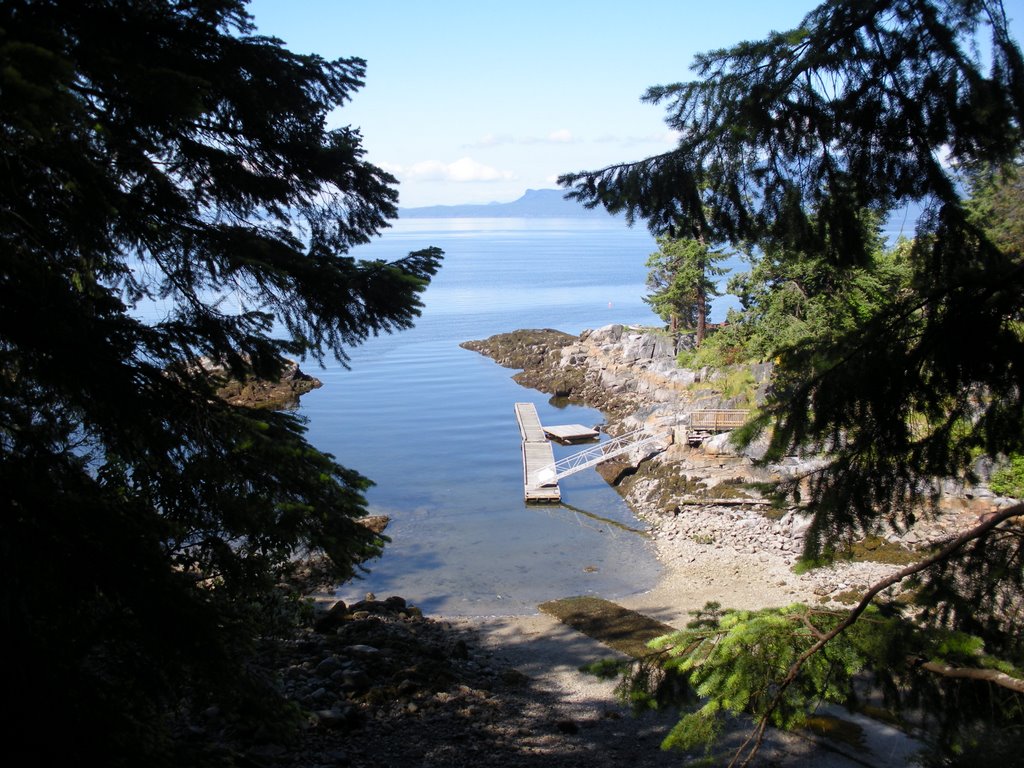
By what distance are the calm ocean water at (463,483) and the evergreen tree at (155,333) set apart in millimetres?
876

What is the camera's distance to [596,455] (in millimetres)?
30578

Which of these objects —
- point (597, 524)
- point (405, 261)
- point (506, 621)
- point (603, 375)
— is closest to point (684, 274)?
point (603, 375)

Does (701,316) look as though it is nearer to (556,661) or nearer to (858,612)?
(556,661)

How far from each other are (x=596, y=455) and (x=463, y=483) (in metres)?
5.73

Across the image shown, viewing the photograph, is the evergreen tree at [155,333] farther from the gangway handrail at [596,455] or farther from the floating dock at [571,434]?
the floating dock at [571,434]

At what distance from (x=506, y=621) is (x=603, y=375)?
27.4 meters

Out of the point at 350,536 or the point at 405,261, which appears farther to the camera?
the point at 405,261

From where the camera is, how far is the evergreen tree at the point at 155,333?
145 inches

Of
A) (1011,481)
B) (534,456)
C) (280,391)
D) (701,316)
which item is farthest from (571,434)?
(1011,481)

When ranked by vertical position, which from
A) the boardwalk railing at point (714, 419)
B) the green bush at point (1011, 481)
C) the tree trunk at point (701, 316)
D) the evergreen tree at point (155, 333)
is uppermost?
the tree trunk at point (701, 316)

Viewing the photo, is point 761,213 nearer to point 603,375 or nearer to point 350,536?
point 350,536

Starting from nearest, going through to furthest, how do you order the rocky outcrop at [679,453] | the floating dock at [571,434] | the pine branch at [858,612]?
1. the pine branch at [858,612]
2. the rocky outcrop at [679,453]
3. the floating dock at [571,434]

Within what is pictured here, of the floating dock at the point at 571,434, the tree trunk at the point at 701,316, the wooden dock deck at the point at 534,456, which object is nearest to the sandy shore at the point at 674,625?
the wooden dock deck at the point at 534,456

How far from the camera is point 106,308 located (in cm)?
480
